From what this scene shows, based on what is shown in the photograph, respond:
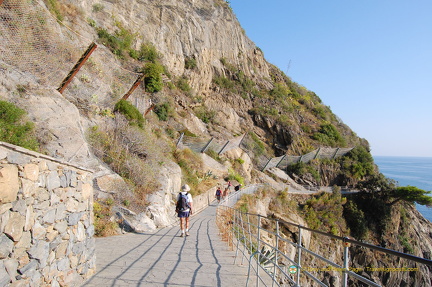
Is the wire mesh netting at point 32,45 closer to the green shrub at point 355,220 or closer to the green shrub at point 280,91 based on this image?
Result: the green shrub at point 355,220

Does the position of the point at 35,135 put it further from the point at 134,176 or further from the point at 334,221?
the point at 334,221

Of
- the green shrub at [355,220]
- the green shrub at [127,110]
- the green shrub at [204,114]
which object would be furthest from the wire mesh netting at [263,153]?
the green shrub at [127,110]

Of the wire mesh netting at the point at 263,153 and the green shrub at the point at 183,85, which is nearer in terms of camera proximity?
the wire mesh netting at the point at 263,153

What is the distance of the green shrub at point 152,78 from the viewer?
23.3 m

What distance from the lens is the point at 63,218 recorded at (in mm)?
4785

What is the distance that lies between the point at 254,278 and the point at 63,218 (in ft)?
11.9

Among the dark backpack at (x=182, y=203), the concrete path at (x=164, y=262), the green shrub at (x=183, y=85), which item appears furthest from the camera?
the green shrub at (x=183, y=85)

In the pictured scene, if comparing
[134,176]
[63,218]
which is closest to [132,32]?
[134,176]

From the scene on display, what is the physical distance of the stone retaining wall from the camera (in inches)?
139

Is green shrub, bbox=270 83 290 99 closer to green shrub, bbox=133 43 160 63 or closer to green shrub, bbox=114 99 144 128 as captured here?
green shrub, bbox=133 43 160 63

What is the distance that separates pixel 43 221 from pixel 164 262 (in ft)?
10.3

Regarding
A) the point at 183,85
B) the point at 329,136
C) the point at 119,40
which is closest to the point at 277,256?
the point at 119,40

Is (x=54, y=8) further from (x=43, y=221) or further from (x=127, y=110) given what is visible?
(x=43, y=221)

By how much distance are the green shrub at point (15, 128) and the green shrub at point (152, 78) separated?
14.5 m
